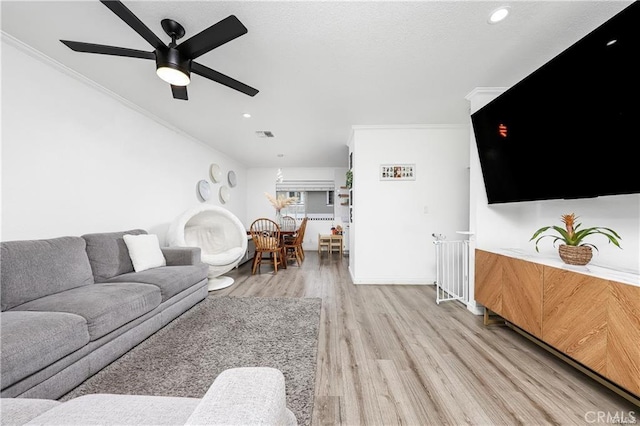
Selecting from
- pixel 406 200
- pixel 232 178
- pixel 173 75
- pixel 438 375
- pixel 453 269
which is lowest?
pixel 438 375

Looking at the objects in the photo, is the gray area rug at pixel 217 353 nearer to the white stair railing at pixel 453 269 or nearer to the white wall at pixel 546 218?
the white stair railing at pixel 453 269

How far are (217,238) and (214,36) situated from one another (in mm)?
3334

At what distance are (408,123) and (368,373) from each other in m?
3.24

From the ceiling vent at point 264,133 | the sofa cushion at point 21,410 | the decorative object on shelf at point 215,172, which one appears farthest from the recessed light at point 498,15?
the decorative object on shelf at point 215,172

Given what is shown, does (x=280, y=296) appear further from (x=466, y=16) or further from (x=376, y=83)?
(x=466, y=16)

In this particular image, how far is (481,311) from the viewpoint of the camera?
268 cm

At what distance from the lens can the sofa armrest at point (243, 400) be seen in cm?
47

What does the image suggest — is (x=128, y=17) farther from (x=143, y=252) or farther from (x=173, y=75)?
(x=143, y=252)

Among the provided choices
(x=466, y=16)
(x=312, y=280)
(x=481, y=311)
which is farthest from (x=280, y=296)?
(x=466, y=16)

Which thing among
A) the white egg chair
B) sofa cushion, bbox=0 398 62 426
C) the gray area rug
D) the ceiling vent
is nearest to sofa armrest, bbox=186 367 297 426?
sofa cushion, bbox=0 398 62 426

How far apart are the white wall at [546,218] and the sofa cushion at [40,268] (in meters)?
3.78

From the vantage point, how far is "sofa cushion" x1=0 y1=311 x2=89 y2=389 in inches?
45.9

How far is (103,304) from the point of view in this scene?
1671 millimetres

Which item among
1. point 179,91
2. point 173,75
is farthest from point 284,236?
point 173,75
